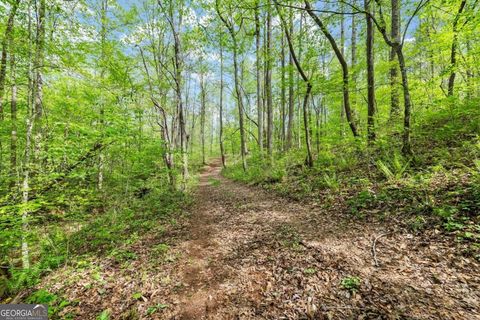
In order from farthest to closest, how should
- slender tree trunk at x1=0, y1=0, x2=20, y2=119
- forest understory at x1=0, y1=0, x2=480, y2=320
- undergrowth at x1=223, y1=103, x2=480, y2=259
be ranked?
1. slender tree trunk at x1=0, y1=0, x2=20, y2=119
2. undergrowth at x1=223, y1=103, x2=480, y2=259
3. forest understory at x1=0, y1=0, x2=480, y2=320

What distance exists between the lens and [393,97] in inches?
312

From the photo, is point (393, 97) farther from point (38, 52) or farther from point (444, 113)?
point (38, 52)

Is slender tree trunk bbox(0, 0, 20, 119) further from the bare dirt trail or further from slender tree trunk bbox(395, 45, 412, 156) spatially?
slender tree trunk bbox(395, 45, 412, 156)

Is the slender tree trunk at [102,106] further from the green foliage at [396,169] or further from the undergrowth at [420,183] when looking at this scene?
Answer: the green foliage at [396,169]

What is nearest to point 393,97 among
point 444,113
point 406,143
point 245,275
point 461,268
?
point 444,113

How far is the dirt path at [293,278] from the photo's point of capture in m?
2.27

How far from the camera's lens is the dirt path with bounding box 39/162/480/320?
7.45ft

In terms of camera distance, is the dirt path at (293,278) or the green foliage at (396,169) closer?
the dirt path at (293,278)

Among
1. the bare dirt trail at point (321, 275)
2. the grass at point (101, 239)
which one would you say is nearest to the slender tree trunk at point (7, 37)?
the grass at point (101, 239)

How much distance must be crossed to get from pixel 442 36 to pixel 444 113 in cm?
305

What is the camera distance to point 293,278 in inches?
117

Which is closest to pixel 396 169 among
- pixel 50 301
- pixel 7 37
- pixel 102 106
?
pixel 50 301

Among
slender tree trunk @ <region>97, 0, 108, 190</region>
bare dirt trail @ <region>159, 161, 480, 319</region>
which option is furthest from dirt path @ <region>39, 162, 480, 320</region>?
slender tree trunk @ <region>97, 0, 108, 190</region>

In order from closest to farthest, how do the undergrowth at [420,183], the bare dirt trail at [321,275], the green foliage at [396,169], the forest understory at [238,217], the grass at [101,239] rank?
1. the bare dirt trail at [321,275]
2. the forest understory at [238,217]
3. the undergrowth at [420,183]
4. the grass at [101,239]
5. the green foliage at [396,169]
